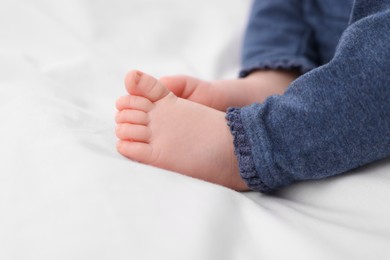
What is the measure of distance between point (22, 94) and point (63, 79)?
0.49 feet

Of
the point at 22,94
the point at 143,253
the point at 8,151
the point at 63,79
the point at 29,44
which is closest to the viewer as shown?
the point at 143,253

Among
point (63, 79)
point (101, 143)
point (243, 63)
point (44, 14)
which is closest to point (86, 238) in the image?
point (101, 143)

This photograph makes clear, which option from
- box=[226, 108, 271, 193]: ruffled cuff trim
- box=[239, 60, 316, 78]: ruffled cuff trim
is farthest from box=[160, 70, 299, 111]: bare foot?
box=[226, 108, 271, 193]: ruffled cuff trim

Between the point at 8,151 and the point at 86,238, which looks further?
the point at 8,151

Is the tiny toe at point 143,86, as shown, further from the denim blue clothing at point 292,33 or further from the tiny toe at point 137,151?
the denim blue clothing at point 292,33

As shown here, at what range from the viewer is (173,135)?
620 millimetres

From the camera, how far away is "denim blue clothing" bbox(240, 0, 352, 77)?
889 millimetres

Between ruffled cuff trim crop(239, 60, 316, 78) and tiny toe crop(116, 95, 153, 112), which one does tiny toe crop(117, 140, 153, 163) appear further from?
ruffled cuff trim crop(239, 60, 316, 78)

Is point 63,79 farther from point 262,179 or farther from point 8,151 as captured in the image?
point 262,179

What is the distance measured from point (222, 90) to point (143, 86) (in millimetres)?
164

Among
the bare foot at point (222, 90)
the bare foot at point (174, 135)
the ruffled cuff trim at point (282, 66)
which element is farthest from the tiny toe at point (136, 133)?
the ruffled cuff trim at point (282, 66)

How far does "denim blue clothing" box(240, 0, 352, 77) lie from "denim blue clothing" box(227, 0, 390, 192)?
273 millimetres

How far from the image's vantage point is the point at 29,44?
0.96 meters

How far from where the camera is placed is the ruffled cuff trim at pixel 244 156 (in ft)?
1.98
